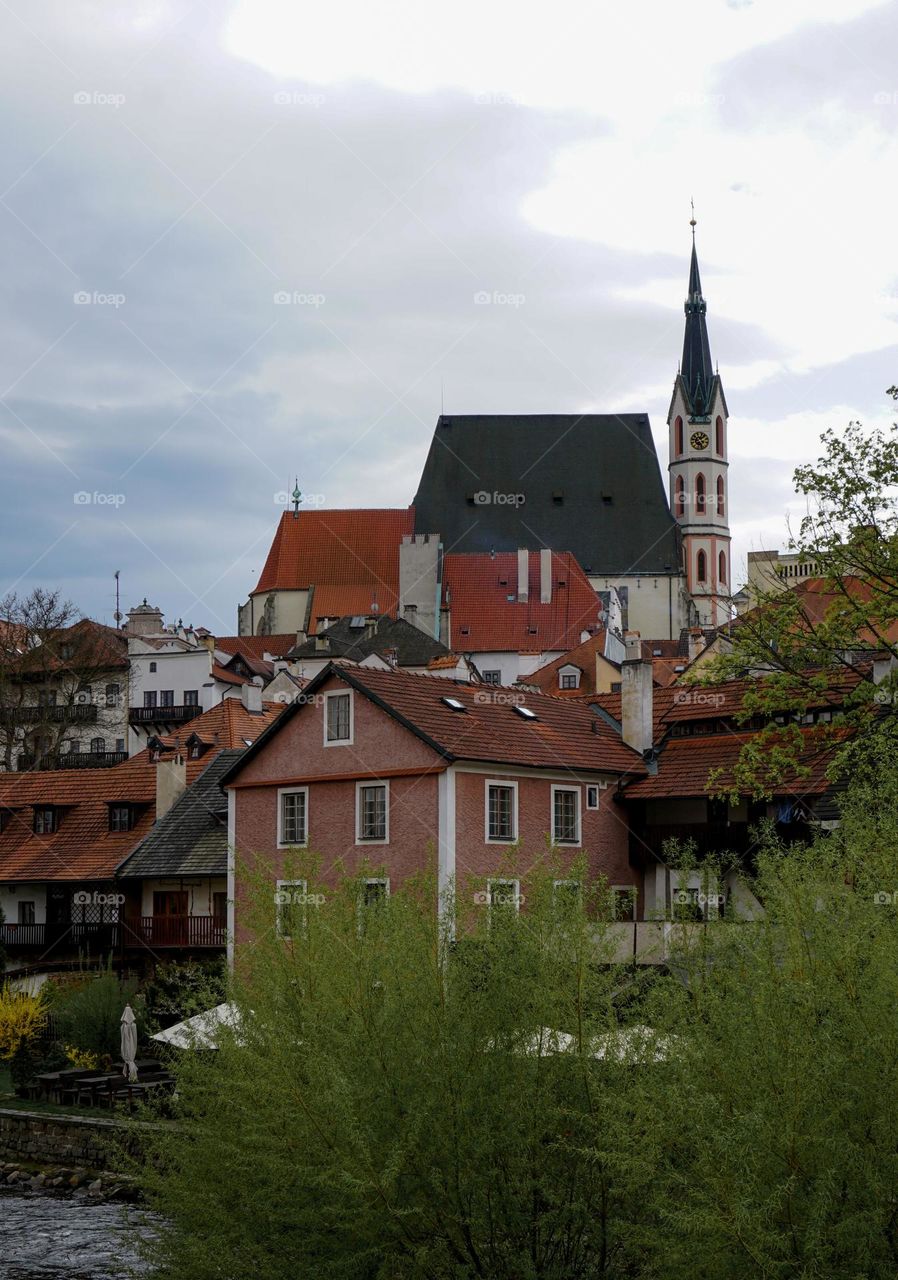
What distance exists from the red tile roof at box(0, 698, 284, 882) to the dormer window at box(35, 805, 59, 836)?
0.21 meters

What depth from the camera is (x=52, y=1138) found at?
33.1 m

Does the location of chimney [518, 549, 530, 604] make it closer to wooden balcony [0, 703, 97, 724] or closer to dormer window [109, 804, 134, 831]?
wooden balcony [0, 703, 97, 724]

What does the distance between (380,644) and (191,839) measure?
2127 inches

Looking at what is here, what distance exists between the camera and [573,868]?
→ 17.2 m

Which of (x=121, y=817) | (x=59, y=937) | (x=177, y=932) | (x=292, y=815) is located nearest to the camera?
(x=292, y=815)

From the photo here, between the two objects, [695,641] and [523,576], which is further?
[523,576]

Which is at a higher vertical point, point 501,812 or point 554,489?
point 554,489

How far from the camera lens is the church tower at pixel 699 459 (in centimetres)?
14150

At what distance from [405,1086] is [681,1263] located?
3174 millimetres

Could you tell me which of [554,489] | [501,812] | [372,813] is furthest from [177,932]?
[554,489]

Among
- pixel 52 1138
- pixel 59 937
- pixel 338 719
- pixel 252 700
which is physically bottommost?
pixel 52 1138

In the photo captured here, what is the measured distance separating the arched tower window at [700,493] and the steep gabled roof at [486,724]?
10210cm

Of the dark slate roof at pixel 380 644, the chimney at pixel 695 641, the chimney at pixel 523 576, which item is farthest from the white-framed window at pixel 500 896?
the chimney at pixel 523 576

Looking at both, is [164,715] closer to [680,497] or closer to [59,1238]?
Answer: [59,1238]
